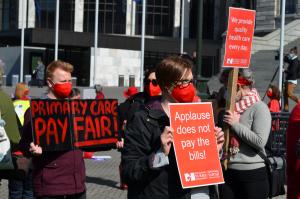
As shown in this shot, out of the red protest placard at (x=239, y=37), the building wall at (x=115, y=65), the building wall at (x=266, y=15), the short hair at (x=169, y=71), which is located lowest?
the building wall at (x=115, y=65)

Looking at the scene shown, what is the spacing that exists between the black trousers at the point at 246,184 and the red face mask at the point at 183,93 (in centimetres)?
239

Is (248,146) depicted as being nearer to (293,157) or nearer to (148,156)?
(293,157)

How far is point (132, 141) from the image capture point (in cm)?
408

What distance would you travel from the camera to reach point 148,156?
13.1ft

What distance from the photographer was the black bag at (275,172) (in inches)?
250

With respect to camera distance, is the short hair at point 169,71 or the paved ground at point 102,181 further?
the paved ground at point 102,181

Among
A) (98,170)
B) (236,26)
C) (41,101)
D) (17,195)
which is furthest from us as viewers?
(98,170)

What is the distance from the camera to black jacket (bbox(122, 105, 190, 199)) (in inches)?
159

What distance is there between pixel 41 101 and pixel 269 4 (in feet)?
161

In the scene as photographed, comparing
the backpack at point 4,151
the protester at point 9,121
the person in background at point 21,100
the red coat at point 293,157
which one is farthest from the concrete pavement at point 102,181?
the red coat at point 293,157

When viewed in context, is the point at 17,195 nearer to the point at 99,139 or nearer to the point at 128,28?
the point at 99,139

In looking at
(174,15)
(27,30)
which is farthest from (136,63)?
(174,15)

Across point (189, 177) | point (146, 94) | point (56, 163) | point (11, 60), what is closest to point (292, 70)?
point (146, 94)

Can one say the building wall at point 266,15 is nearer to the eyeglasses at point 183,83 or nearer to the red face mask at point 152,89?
the red face mask at point 152,89
